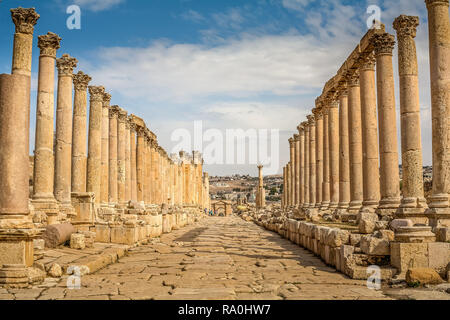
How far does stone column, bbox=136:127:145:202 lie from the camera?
101 feet

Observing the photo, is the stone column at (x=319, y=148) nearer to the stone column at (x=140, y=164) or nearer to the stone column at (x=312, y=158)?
the stone column at (x=312, y=158)

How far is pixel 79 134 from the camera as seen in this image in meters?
19.1

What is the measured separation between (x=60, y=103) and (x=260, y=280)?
12.3 meters

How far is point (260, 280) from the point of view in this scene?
8.87m

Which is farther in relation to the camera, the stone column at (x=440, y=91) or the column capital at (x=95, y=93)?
the column capital at (x=95, y=93)

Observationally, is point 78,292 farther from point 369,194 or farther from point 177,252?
point 369,194

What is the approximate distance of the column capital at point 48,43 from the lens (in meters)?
16.0

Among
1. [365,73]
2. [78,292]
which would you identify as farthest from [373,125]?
[78,292]

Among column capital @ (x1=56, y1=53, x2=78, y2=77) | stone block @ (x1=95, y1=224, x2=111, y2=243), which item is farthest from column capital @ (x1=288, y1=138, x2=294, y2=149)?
stone block @ (x1=95, y1=224, x2=111, y2=243)

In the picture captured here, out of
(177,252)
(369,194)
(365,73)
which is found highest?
(365,73)

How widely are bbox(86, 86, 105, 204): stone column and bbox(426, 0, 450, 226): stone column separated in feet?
44.8

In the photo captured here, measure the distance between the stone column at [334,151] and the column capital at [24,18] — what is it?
16293mm

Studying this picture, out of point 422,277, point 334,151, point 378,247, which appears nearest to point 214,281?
point 378,247

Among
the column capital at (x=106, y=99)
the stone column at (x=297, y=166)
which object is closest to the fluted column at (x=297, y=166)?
the stone column at (x=297, y=166)
